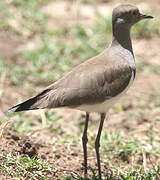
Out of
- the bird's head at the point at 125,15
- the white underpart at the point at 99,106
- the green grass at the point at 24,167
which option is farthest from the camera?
the bird's head at the point at 125,15

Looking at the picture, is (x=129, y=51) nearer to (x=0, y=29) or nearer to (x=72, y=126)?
(x=72, y=126)

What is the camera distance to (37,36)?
28.5ft

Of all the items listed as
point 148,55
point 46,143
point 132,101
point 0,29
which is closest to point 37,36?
point 0,29

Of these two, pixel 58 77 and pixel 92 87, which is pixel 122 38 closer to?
pixel 92 87

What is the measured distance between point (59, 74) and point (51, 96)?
3.04 meters

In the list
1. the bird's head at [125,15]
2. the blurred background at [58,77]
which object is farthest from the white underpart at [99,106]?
the bird's head at [125,15]

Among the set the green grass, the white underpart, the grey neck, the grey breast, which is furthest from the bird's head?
the green grass

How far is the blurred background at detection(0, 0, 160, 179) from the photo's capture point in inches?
192

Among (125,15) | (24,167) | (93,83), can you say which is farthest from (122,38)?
(24,167)

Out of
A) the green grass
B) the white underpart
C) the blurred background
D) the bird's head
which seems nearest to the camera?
the green grass

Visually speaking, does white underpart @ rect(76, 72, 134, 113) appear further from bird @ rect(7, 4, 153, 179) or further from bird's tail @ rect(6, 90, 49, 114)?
bird's tail @ rect(6, 90, 49, 114)

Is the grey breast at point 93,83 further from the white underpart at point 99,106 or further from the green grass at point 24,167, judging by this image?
the green grass at point 24,167

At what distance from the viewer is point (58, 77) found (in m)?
7.38

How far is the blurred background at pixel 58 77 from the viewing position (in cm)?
488
